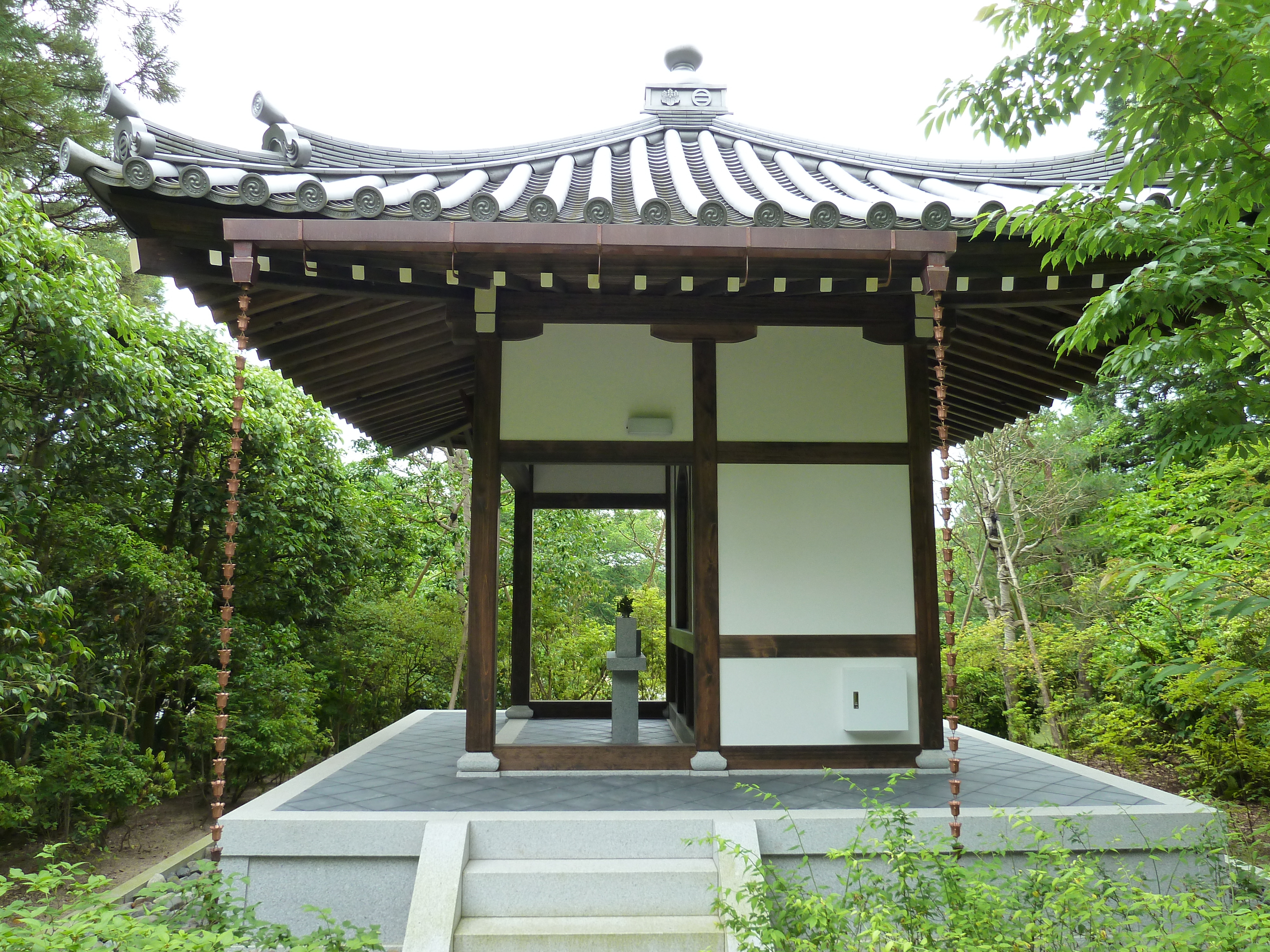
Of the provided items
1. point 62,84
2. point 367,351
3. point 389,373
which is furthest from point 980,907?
point 62,84

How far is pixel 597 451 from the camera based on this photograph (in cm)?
502

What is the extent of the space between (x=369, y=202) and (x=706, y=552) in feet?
8.78

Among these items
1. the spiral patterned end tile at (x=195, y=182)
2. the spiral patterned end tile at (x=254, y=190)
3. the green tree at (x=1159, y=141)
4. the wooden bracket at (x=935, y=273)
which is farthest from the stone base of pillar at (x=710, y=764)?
the spiral patterned end tile at (x=195, y=182)

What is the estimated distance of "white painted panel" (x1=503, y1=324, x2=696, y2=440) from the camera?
5.07 m

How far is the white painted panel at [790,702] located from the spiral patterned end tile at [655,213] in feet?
8.40

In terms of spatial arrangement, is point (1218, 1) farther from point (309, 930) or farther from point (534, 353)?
point (309, 930)

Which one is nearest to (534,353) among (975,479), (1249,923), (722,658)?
(722,658)

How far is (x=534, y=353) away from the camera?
516 cm

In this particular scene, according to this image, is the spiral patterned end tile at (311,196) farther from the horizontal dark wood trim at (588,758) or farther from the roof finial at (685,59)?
the roof finial at (685,59)

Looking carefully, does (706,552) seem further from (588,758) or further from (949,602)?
(949,602)

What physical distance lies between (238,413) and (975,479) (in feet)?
33.4

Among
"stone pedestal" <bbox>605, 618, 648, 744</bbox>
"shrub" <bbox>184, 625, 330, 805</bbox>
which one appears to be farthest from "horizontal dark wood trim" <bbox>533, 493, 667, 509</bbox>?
"shrub" <bbox>184, 625, 330, 805</bbox>

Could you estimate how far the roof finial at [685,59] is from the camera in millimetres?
6949

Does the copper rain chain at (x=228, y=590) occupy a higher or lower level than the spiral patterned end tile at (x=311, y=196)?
lower
